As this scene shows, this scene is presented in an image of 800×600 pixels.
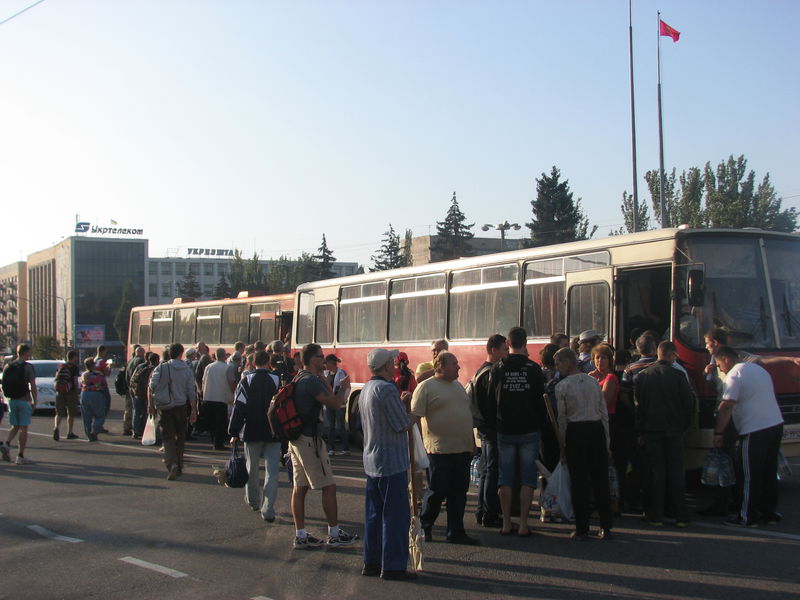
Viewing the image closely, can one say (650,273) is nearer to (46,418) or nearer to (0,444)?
(0,444)

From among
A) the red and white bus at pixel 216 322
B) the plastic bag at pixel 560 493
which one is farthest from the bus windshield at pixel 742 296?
the red and white bus at pixel 216 322

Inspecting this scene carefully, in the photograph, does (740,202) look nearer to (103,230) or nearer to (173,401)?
(173,401)

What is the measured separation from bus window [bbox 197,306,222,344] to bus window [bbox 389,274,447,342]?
1315 cm

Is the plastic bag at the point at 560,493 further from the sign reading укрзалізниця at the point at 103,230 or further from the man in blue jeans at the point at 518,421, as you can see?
the sign reading укрзалізниця at the point at 103,230

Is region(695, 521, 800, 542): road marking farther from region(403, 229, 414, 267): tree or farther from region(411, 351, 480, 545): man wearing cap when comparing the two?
region(403, 229, 414, 267): tree

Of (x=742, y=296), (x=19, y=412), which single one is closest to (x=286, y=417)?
(x=742, y=296)

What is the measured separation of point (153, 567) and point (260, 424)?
2.33m

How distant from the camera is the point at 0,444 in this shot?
50.5 feet

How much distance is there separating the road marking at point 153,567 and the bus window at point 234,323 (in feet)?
65.3

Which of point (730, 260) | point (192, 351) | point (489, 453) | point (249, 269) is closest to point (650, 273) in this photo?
point (730, 260)

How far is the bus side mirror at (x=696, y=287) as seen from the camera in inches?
418

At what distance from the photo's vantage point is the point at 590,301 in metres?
12.7

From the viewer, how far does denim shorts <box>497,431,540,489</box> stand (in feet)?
28.4

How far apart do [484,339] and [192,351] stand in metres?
6.86
